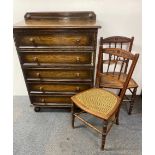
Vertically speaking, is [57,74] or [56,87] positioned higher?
[57,74]

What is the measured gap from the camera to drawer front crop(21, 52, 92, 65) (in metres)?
1.95

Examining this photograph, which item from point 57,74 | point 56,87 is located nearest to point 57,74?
point 57,74

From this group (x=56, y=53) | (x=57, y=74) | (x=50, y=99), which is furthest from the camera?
(x=50, y=99)

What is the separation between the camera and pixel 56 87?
7.33 ft

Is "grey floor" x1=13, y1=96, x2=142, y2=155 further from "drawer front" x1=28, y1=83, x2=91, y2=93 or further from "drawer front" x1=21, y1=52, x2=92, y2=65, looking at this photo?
"drawer front" x1=21, y1=52, x2=92, y2=65

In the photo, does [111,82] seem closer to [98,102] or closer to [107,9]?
[98,102]

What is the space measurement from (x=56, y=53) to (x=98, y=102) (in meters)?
0.70

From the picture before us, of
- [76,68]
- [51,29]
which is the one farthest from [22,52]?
[76,68]

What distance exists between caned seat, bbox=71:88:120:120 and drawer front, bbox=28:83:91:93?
137mm
